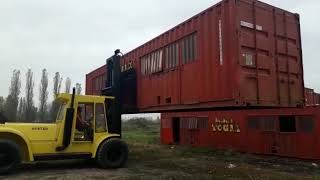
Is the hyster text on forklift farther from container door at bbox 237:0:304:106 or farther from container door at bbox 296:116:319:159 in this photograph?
container door at bbox 296:116:319:159

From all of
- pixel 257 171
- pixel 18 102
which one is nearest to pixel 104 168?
pixel 257 171

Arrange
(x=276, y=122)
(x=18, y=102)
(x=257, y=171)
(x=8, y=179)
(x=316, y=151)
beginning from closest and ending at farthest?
(x=8, y=179), (x=257, y=171), (x=316, y=151), (x=276, y=122), (x=18, y=102)

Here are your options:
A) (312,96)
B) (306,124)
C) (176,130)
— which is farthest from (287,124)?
(176,130)

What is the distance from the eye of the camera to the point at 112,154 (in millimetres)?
11453

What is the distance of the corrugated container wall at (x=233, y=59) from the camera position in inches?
387

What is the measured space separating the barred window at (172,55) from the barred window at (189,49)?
32cm

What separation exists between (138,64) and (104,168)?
14.2 feet

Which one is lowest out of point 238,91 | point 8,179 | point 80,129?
point 8,179

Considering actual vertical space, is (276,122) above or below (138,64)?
below

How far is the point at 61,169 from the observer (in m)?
11.3

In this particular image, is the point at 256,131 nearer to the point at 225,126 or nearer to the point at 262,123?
the point at 262,123

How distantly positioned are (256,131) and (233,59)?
7326 mm

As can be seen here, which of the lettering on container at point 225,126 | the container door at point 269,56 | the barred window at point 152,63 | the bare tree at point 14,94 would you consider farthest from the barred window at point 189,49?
the bare tree at point 14,94

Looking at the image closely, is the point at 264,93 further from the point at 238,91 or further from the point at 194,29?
the point at 194,29
